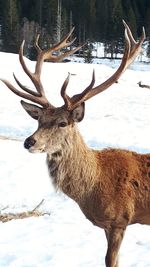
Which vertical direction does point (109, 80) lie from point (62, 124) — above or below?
above

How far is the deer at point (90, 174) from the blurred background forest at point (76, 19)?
167ft

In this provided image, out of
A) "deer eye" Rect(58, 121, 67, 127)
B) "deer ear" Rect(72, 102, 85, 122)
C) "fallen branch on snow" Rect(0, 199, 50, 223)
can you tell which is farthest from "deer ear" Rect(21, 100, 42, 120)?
"fallen branch on snow" Rect(0, 199, 50, 223)

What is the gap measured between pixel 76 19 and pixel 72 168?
68.3m

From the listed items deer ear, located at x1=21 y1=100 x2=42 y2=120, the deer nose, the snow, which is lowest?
the snow

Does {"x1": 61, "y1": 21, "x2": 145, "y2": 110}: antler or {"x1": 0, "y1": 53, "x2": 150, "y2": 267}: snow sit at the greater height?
{"x1": 61, "y1": 21, "x2": 145, "y2": 110}: antler

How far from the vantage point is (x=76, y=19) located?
7206 cm

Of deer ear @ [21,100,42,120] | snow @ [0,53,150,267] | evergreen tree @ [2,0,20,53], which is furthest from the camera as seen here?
evergreen tree @ [2,0,20,53]

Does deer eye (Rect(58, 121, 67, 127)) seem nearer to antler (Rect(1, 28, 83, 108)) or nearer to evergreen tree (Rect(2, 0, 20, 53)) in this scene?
antler (Rect(1, 28, 83, 108))

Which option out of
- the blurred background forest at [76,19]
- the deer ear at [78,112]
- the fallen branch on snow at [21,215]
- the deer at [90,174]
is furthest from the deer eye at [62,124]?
the blurred background forest at [76,19]

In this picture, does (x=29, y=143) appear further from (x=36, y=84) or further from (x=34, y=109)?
(x=36, y=84)

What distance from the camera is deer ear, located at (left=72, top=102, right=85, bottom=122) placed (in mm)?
5621

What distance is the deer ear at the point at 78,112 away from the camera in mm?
5621

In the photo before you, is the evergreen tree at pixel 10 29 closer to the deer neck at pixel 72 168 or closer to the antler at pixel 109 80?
the antler at pixel 109 80

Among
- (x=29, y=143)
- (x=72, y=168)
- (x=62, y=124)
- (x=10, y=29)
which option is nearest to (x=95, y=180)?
(x=72, y=168)
